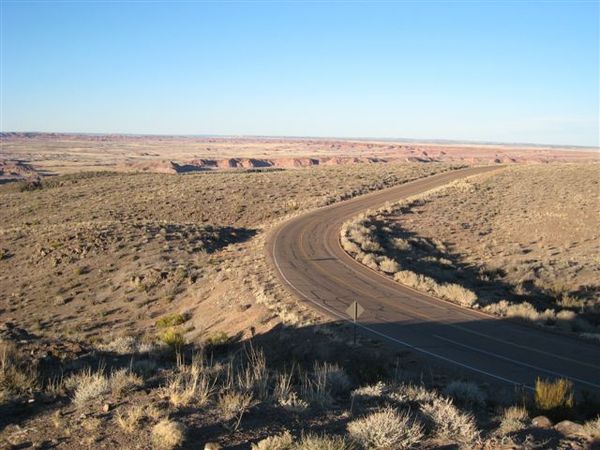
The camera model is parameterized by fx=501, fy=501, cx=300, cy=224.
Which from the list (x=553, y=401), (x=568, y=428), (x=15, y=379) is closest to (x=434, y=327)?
(x=553, y=401)

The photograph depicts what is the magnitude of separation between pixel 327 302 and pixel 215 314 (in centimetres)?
502

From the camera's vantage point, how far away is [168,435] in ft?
23.2

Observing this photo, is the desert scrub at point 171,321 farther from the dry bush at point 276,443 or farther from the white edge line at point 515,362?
the dry bush at point 276,443

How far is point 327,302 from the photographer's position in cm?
2139

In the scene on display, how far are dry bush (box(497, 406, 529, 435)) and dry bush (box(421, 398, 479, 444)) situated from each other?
471 millimetres

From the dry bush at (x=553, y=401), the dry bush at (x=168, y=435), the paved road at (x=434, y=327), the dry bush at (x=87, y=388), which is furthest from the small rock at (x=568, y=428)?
the dry bush at (x=87, y=388)

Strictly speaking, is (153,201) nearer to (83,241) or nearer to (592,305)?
(83,241)

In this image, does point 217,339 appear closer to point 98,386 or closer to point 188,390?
point 98,386

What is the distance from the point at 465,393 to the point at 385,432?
15.3ft

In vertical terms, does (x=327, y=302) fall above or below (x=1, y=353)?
below

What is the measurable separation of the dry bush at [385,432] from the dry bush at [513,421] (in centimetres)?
158

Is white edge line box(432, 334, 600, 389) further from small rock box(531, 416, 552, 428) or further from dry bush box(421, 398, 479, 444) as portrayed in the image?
dry bush box(421, 398, 479, 444)

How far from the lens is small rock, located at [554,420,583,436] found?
27.4 feet

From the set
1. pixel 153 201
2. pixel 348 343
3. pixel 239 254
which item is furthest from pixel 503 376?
pixel 153 201
